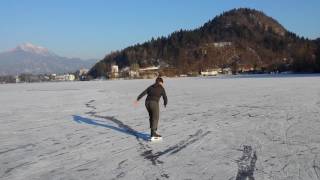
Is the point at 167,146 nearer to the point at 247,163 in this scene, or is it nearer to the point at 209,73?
the point at 247,163

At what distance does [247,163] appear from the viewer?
7953 mm

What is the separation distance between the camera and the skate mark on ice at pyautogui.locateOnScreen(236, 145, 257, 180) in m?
7.11

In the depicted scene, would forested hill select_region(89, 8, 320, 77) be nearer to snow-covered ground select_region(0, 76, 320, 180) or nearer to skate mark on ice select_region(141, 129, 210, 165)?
snow-covered ground select_region(0, 76, 320, 180)

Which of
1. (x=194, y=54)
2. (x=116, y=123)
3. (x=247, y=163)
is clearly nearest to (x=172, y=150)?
(x=247, y=163)

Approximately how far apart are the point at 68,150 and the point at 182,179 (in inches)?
139

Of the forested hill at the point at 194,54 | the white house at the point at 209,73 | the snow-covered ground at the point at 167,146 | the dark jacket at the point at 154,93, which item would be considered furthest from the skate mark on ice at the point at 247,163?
the forested hill at the point at 194,54

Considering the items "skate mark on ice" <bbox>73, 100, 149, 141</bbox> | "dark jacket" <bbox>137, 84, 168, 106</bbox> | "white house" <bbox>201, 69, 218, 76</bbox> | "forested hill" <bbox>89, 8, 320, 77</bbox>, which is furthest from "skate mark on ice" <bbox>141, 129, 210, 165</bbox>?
"forested hill" <bbox>89, 8, 320, 77</bbox>

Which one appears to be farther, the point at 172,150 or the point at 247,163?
the point at 172,150

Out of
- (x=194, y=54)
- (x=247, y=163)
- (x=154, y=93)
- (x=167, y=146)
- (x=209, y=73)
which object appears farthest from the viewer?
(x=194, y=54)

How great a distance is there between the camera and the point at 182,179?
701 cm

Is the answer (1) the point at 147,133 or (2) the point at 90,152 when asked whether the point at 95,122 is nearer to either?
(1) the point at 147,133

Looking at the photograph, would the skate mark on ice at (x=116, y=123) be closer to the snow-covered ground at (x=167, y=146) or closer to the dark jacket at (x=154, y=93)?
the snow-covered ground at (x=167, y=146)

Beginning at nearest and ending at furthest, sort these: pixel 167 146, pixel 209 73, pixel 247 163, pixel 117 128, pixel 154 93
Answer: pixel 247 163 → pixel 167 146 → pixel 154 93 → pixel 117 128 → pixel 209 73

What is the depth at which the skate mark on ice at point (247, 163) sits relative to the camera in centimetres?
711
